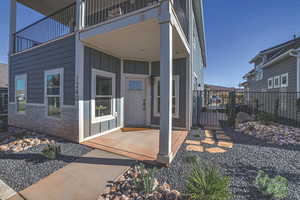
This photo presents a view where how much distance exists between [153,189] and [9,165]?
315cm

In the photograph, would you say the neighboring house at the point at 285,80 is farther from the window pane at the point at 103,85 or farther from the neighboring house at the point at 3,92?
the neighboring house at the point at 3,92

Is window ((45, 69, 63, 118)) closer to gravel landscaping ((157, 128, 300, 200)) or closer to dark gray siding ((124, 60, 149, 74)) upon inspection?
dark gray siding ((124, 60, 149, 74))

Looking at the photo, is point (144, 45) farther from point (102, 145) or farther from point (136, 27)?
point (102, 145)

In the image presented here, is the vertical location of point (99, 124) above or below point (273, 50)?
below

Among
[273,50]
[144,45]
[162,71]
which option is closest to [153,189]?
[162,71]

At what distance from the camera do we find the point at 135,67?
233 inches

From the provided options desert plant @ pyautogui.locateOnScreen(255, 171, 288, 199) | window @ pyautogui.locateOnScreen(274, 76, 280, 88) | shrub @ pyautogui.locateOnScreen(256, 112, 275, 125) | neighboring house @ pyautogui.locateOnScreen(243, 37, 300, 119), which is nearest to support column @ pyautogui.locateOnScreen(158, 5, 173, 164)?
desert plant @ pyautogui.locateOnScreen(255, 171, 288, 199)

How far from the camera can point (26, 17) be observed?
6535 mm

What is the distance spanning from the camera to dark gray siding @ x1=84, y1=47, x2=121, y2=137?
4316 millimetres

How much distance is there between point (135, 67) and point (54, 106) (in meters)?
3.44

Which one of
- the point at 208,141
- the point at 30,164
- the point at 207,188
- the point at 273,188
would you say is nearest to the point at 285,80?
the point at 208,141

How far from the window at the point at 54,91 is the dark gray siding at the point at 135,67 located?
7.94ft

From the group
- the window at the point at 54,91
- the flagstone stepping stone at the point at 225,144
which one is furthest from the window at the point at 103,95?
the flagstone stepping stone at the point at 225,144

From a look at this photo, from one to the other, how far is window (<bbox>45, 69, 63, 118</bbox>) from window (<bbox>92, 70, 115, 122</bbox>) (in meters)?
1.12
